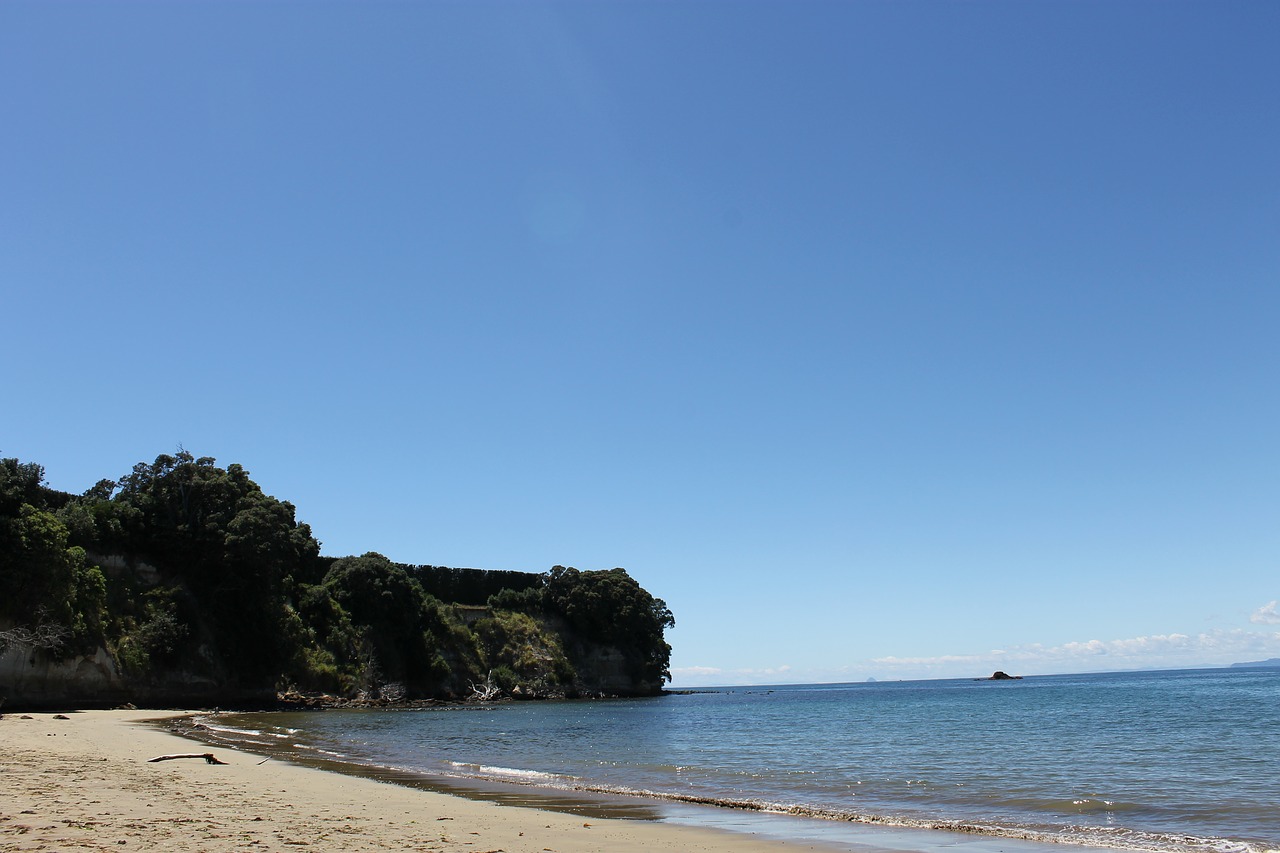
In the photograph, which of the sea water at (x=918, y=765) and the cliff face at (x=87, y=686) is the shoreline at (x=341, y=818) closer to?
the sea water at (x=918, y=765)

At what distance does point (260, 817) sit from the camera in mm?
11875

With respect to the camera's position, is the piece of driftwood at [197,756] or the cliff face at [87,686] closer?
the piece of driftwood at [197,756]

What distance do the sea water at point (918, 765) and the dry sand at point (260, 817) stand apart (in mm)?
4318

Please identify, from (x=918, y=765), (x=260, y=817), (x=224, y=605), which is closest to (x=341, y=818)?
(x=260, y=817)

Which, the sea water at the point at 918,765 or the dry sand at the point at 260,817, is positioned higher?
the dry sand at the point at 260,817

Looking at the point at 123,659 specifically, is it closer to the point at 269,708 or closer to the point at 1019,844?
the point at 269,708

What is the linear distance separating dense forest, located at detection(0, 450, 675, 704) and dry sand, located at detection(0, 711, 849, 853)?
86.3ft

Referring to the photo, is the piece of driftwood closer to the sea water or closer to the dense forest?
the sea water

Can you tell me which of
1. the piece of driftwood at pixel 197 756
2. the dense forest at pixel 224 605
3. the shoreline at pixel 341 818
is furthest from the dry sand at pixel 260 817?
the dense forest at pixel 224 605

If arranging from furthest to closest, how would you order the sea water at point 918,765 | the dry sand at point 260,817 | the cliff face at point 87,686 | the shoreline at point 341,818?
the cliff face at point 87,686
the sea water at point 918,765
the shoreline at point 341,818
the dry sand at point 260,817

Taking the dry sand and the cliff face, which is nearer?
the dry sand

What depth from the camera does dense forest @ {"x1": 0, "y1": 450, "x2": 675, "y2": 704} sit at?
4097 centimetres

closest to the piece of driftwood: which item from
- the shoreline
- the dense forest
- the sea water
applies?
the shoreline

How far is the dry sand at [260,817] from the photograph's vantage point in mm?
9820
